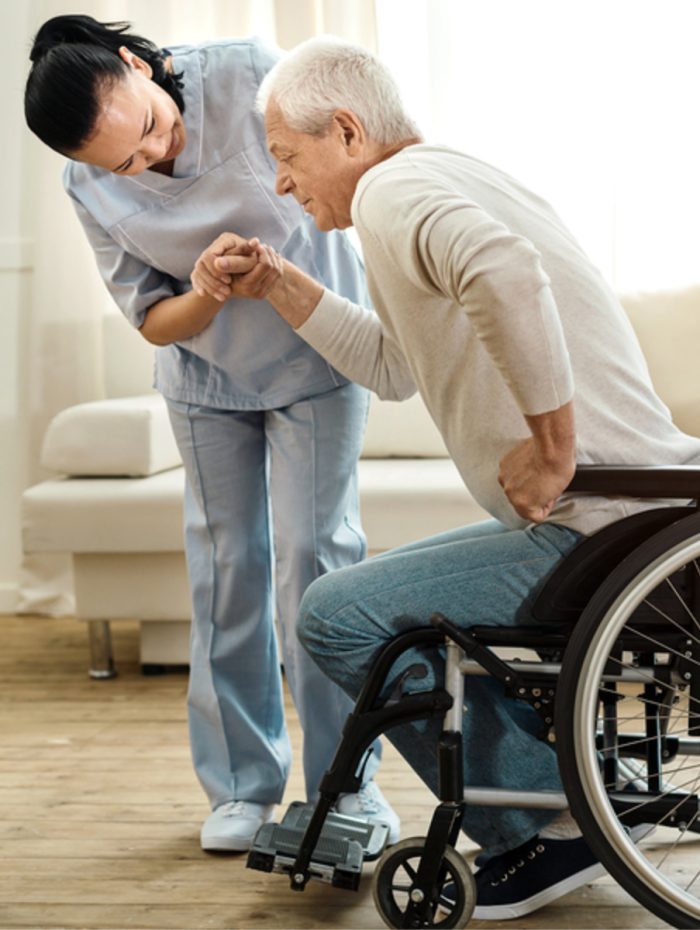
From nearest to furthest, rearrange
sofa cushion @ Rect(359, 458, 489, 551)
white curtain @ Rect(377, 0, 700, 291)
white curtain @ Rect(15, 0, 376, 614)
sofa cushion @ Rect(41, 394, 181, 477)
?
sofa cushion @ Rect(359, 458, 489, 551)
sofa cushion @ Rect(41, 394, 181, 477)
white curtain @ Rect(377, 0, 700, 291)
white curtain @ Rect(15, 0, 376, 614)

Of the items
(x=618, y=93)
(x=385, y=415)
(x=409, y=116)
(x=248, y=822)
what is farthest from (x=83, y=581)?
(x=618, y=93)

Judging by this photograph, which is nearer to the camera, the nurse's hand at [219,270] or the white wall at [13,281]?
the nurse's hand at [219,270]

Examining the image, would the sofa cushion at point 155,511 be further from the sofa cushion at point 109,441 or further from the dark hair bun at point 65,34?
the dark hair bun at point 65,34

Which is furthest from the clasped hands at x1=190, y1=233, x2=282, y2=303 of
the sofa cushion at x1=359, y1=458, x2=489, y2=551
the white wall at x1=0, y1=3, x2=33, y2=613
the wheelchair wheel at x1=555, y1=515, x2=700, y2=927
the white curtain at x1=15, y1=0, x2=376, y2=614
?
the white wall at x1=0, y1=3, x2=33, y2=613

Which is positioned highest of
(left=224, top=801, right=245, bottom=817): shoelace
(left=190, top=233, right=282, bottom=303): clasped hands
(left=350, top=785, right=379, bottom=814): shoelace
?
(left=190, top=233, right=282, bottom=303): clasped hands

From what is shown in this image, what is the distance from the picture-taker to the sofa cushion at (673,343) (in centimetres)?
291

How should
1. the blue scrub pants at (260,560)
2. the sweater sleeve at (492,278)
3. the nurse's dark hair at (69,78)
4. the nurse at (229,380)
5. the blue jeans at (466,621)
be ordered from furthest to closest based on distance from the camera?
1. the blue scrub pants at (260,560)
2. the nurse at (229,380)
3. the nurse's dark hair at (69,78)
4. the blue jeans at (466,621)
5. the sweater sleeve at (492,278)

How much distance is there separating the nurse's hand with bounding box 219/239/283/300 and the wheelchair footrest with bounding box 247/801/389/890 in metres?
0.72

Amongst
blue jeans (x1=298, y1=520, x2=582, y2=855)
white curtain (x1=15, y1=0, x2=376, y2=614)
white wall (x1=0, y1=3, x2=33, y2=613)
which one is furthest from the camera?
white wall (x1=0, y1=3, x2=33, y2=613)

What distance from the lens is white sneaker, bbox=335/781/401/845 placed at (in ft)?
6.33

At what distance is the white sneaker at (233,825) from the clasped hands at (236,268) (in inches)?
31.0

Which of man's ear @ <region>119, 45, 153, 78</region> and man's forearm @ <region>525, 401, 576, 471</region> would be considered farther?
man's ear @ <region>119, 45, 153, 78</region>

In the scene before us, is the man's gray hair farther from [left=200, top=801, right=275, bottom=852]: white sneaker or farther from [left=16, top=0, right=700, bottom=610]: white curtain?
[left=16, top=0, right=700, bottom=610]: white curtain

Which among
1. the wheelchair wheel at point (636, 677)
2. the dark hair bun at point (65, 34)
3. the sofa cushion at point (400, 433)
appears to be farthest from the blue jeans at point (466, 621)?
the sofa cushion at point (400, 433)
